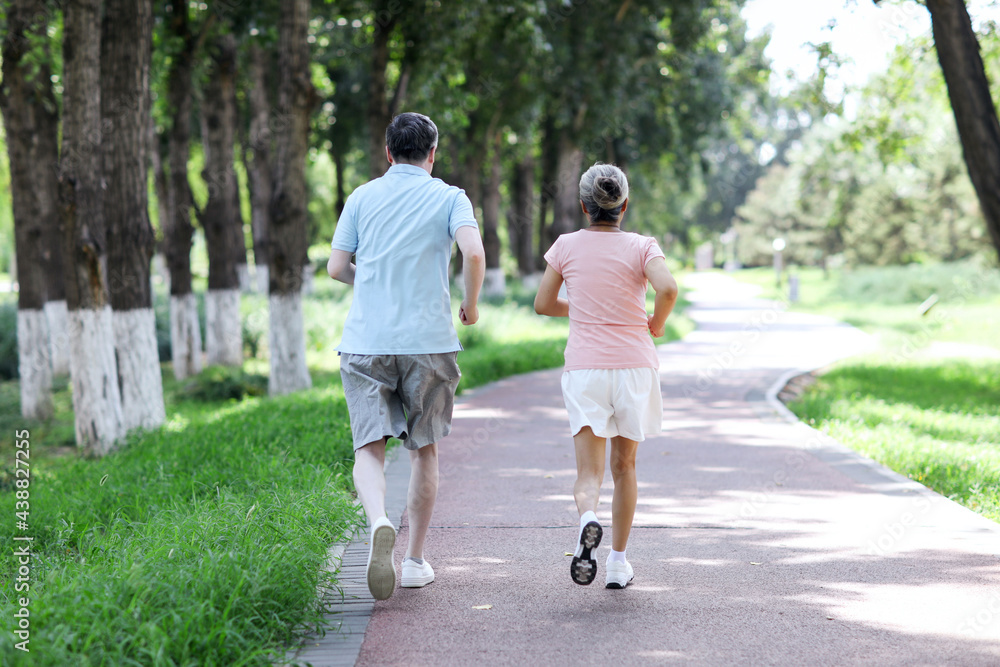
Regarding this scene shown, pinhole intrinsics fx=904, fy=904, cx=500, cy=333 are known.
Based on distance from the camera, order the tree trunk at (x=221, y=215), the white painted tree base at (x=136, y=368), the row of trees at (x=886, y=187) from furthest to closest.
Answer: the row of trees at (x=886, y=187) < the tree trunk at (x=221, y=215) < the white painted tree base at (x=136, y=368)

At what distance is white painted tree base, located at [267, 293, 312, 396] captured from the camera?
11.5m

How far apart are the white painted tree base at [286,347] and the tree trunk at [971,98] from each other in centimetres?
828

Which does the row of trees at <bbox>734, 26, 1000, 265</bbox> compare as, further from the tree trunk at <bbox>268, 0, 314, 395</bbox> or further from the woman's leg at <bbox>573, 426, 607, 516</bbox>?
the woman's leg at <bbox>573, 426, 607, 516</bbox>

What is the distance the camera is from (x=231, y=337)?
15.7 m

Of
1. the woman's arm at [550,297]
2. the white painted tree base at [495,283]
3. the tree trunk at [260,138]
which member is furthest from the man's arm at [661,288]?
the white painted tree base at [495,283]

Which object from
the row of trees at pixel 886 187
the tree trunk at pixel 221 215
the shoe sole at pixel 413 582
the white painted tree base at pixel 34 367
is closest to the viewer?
the shoe sole at pixel 413 582

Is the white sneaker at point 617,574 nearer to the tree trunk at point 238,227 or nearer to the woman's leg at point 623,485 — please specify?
the woman's leg at point 623,485

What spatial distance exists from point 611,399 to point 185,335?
12277mm

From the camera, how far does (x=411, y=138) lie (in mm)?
4129

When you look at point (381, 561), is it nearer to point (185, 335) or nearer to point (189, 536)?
point (189, 536)

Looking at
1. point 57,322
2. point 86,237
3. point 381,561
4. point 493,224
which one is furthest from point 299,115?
point 493,224

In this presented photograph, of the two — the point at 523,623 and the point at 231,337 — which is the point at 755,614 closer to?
the point at 523,623

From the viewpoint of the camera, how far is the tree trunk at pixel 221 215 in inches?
602

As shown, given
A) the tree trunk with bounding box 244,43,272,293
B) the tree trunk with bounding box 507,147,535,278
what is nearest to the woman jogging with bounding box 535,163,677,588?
the tree trunk with bounding box 244,43,272,293
